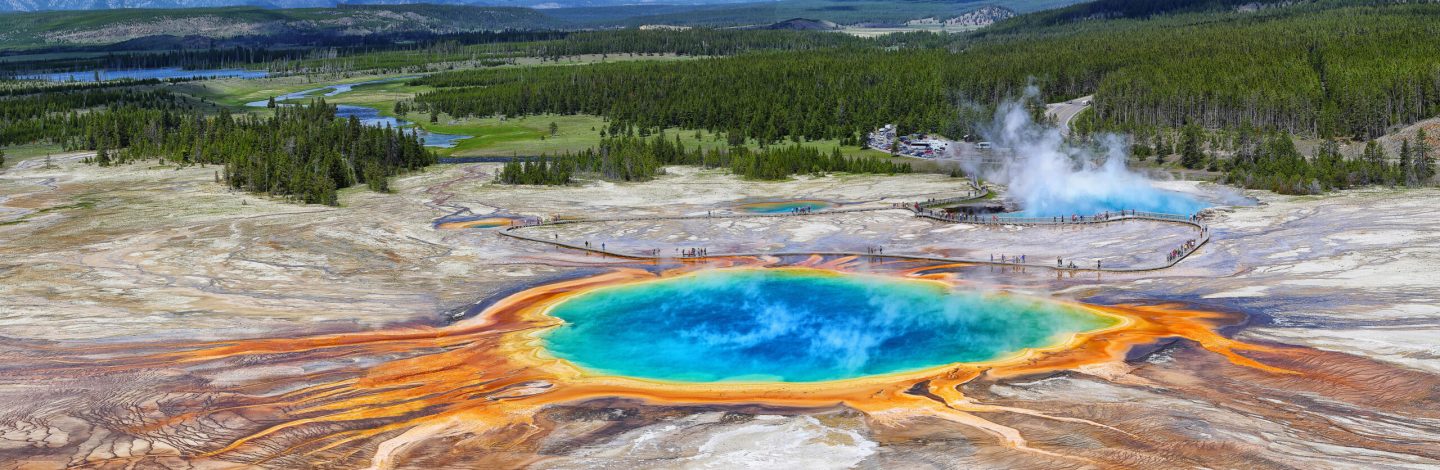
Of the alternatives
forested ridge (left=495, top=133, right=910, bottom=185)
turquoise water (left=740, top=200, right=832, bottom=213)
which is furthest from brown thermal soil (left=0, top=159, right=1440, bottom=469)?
forested ridge (left=495, top=133, right=910, bottom=185)

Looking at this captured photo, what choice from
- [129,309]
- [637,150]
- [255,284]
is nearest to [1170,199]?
[637,150]

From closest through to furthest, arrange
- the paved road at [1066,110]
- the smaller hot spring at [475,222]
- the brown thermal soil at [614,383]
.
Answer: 1. the brown thermal soil at [614,383]
2. the smaller hot spring at [475,222]
3. the paved road at [1066,110]

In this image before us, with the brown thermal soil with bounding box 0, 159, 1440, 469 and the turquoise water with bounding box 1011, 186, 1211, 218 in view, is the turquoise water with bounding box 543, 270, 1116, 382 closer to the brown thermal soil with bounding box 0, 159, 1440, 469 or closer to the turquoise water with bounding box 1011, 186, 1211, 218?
the brown thermal soil with bounding box 0, 159, 1440, 469

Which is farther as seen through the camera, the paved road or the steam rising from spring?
the paved road

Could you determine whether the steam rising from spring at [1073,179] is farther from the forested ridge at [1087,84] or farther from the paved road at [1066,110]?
the forested ridge at [1087,84]

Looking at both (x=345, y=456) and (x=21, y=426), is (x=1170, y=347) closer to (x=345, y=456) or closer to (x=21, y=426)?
(x=345, y=456)

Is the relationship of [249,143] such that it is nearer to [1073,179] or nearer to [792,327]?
[1073,179]

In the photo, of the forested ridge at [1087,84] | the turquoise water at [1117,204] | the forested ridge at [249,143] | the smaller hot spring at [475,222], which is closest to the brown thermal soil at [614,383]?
the smaller hot spring at [475,222]
